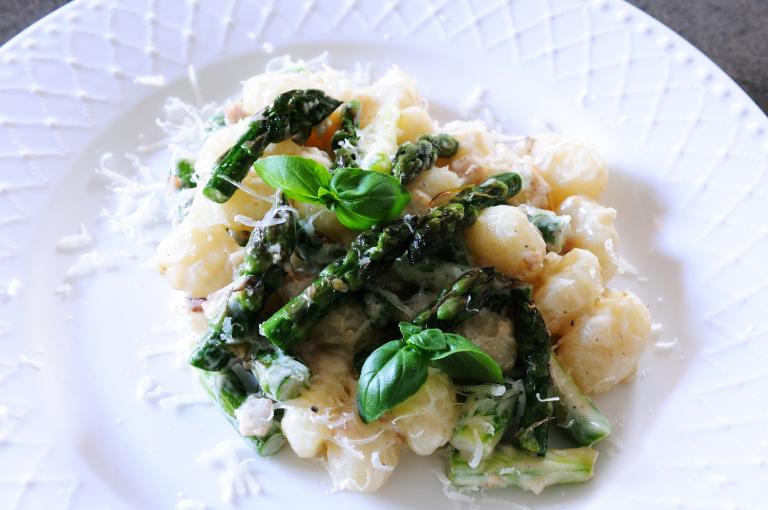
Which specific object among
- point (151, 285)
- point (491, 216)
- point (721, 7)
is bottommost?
point (151, 285)

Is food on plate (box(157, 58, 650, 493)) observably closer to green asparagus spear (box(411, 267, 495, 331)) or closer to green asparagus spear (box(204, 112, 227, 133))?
green asparagus spear (box(411, 267, 495, 331))

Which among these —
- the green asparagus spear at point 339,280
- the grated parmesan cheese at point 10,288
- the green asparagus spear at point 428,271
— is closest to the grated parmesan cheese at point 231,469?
the green asparagus spear at point 339,280

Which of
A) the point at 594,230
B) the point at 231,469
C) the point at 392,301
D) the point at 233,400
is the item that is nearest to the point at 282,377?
the point at 233,400

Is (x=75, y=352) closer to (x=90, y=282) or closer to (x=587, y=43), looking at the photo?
(x=90, y=282)

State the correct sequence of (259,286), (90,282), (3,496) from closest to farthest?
(3,496), (259,286), (90,282)

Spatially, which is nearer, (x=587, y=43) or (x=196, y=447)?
(x=196, y=447)

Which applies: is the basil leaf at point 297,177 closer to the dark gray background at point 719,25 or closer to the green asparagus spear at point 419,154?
the green asparagus spear at point 419,154

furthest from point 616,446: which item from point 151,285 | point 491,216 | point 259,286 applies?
point 151,285
